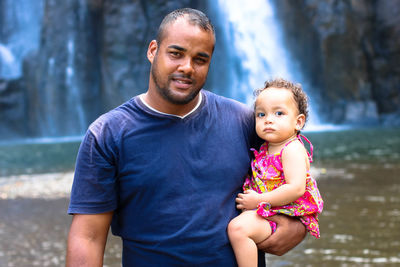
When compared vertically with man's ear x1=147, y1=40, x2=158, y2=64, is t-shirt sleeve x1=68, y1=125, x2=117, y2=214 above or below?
below

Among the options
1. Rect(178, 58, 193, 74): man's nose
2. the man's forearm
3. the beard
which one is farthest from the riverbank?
Rect(178, 58, 193, 74): man's nose

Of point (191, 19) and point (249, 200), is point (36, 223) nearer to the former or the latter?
point (249, 200)

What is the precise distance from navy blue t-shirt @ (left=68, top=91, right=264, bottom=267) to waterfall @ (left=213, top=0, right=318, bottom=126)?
131 feet

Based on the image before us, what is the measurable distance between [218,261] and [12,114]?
4213cm

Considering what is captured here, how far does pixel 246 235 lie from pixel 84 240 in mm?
778

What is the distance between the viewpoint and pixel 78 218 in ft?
7.64

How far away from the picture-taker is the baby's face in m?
2.60

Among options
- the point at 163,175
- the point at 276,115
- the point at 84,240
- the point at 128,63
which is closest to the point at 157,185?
the point at 163,175

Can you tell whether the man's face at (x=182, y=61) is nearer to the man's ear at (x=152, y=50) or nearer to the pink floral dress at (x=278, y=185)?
the man's ear at (x=152, y=50)

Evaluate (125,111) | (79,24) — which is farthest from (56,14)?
(125,111)

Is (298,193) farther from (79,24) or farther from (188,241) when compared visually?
(79,24)

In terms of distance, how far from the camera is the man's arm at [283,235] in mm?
2504

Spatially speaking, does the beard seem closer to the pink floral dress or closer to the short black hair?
the short black hair

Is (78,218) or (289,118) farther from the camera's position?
(289,118)
